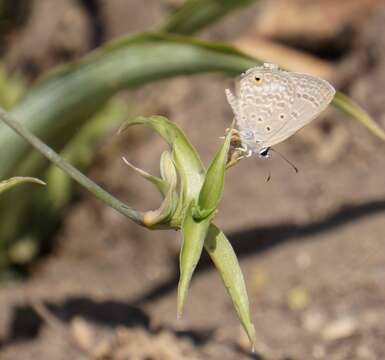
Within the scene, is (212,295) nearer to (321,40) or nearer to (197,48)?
(197,48)

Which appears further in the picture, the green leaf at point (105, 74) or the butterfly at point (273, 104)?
the green leaf at point (105, 74)

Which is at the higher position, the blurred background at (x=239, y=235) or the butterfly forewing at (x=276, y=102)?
the butterfly forewing at (x=276, y=102)

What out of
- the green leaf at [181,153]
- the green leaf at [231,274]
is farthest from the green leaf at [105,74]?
the green leaf at [231,274]

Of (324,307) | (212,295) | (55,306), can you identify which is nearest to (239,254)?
(212,295)

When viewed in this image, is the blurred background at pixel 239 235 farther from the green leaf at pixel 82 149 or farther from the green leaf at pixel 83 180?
the green leaf at pixel 83 180

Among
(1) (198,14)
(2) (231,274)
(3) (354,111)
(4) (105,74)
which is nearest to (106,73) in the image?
(4) (105,74)

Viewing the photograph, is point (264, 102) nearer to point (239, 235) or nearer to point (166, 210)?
Result: point (166, 210)
